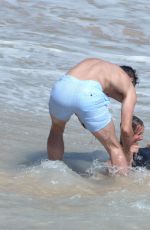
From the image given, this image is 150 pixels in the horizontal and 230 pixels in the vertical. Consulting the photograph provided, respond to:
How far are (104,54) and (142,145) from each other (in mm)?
5493

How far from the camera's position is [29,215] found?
164 inches

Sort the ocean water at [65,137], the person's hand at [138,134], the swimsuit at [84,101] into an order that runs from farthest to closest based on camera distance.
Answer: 1. the person's hand at [138,134]
2. the swimsuit at [84,101]
3. the ocean water at [65,137]

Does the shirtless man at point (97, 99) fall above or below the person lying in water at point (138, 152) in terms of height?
above

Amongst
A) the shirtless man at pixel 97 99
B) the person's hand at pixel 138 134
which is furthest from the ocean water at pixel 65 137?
the shirtless man at pixel 97 99

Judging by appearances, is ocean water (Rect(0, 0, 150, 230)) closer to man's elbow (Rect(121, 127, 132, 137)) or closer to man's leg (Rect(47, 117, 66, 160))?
man's leg (Rect(47, 117, 66, 160))

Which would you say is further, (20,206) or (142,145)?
(142,145)

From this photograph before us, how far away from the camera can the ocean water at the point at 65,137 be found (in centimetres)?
424

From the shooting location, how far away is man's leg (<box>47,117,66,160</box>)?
558 centimetres

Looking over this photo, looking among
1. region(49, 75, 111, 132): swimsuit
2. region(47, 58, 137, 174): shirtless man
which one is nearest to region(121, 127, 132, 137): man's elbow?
region(47, 58, 137, 174): shirtless man

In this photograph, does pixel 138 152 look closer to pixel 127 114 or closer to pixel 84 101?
pixel 127 114

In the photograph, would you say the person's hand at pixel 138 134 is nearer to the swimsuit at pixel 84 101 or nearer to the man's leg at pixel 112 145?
the man's leg at pixel 112 145

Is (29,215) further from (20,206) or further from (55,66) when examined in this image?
(55,66)

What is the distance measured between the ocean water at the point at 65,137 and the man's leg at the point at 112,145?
4.4 inches

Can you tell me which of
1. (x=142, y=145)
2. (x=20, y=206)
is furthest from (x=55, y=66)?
(x=20, y=206)
